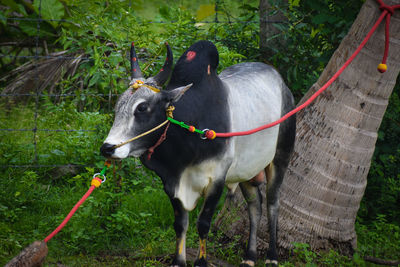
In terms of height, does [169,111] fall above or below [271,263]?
above

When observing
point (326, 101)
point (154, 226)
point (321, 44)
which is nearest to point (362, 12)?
point (326, 101)

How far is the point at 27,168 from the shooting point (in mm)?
5523

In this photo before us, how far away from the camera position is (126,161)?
15.4ft

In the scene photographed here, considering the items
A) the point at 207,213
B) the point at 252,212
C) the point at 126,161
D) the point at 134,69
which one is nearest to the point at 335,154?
the point at 252,212

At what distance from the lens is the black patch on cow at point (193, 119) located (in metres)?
3.14

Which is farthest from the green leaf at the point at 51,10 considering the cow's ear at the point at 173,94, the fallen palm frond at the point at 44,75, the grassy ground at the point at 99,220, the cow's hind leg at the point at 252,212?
the cow's ear at the point at 173,94

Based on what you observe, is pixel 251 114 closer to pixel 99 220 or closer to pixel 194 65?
pixel 194 65

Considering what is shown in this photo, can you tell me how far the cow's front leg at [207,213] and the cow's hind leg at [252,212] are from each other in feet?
1.99

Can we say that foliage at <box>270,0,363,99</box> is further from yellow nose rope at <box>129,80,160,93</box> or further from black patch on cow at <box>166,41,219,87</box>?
yellow nose rope at <box>129,80,160,93</box>

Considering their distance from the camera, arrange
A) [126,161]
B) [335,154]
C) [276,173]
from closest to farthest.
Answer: [276,173], [335,154], [126,161]

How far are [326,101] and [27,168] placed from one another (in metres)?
3.10

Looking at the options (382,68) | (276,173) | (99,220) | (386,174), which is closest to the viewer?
(382,68)

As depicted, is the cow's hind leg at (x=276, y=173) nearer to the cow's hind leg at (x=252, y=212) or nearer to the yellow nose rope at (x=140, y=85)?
the cow's hind leg at (x=252, y=212)

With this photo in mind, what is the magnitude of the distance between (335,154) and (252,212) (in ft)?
2.77
